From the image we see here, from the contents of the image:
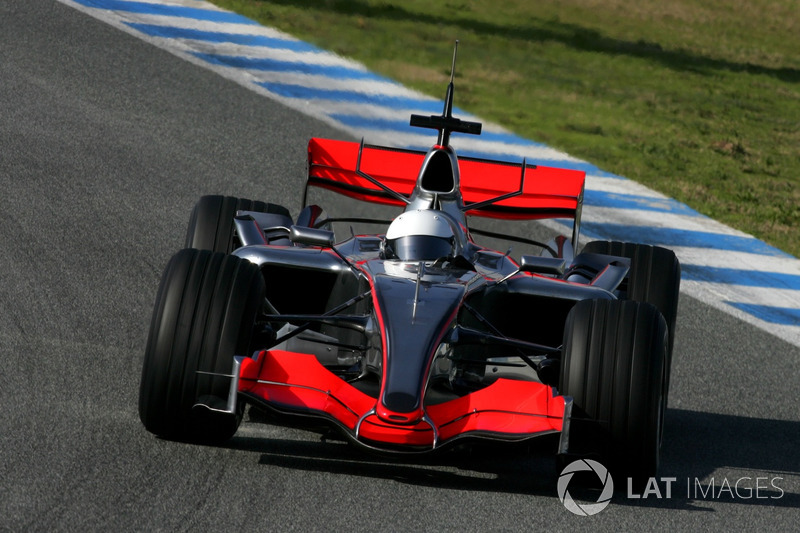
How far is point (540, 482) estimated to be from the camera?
5352mm

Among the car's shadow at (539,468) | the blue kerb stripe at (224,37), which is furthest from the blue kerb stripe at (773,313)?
the blue kerb stripe at (224,37)

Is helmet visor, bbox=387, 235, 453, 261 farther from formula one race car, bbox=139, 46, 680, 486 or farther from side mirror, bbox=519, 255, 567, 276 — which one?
side mirror, bbox=519, 255, 567, 276

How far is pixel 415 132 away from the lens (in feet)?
41.0

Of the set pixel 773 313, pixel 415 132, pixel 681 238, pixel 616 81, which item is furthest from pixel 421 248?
pixel 616 81

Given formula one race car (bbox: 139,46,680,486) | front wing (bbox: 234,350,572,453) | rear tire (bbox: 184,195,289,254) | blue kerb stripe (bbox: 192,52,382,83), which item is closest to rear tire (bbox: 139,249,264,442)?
formula one race car (bbox: 139,46,680,486)

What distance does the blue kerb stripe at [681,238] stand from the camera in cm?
1063

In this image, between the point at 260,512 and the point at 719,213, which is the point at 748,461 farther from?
the point at 719,213

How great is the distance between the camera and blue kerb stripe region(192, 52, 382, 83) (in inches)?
516

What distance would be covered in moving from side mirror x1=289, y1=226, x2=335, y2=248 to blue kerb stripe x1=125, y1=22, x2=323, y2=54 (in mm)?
8227

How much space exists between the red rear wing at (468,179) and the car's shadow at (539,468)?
74.5 inches

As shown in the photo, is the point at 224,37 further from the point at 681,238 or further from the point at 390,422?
the point at 390,422

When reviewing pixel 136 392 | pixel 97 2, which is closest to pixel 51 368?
pixel 136 392

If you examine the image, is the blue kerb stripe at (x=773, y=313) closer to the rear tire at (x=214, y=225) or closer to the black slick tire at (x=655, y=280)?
the black slick tire at (x=655, y=280)

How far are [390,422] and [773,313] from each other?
17.3 ft
